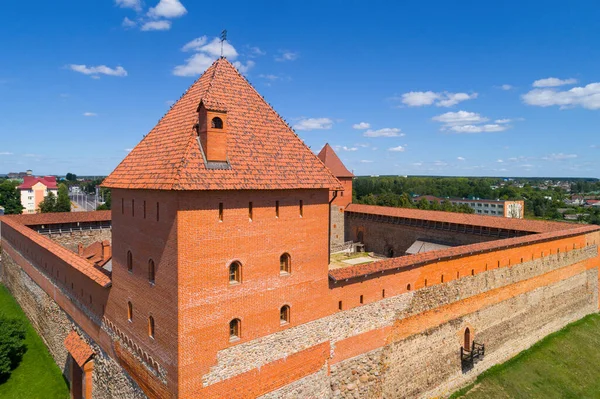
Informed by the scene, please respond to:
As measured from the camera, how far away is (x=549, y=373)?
16.9m

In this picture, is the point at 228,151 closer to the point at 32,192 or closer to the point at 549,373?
the point at 549,373

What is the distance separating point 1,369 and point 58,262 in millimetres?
4259

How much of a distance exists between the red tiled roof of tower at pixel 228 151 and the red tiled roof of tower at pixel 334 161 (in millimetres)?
20339

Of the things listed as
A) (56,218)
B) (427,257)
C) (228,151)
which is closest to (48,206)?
(56,218)

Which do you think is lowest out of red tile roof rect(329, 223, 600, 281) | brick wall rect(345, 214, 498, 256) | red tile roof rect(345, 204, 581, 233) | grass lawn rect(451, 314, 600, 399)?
grass lawn rect(451, 314, 600, 399)

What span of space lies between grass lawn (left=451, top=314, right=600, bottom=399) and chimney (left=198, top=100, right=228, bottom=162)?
13.1 m

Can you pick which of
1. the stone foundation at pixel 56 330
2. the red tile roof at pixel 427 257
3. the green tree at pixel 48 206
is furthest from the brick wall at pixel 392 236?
the green tree at pixel 48 206

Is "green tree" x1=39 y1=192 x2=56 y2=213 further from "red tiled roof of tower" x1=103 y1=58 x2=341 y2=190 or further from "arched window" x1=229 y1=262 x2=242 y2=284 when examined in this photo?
"arched window" x1=229 y1=262 x2=242 y2=284

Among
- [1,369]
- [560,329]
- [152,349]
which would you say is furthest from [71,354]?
[560,329]

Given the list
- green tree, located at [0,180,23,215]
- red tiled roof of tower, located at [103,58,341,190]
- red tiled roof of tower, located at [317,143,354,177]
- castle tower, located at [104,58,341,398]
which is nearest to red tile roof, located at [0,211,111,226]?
red tiled roof of tower, located at [317,143,354,177]

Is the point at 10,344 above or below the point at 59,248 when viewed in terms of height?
below

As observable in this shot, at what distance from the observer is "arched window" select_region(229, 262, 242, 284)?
30.6ft

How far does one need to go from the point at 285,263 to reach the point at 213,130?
12.7 ft

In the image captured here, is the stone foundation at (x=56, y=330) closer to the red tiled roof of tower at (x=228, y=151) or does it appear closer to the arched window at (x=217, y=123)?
the red tiled roof of tower at (x=228, y=151)
